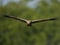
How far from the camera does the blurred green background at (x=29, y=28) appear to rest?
1171 inches

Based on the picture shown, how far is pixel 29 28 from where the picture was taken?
3105 cm

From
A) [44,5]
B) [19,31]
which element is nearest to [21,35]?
[19,31]

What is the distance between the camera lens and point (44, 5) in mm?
33812

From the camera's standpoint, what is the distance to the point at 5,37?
2936cm

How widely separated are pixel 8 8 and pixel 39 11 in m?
3.57

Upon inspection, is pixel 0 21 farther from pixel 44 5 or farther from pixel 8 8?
pixel 44 5

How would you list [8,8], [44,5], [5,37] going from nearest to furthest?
[5,37], [8,8], [44,5]

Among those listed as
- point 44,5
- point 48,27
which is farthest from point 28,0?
point 48,27

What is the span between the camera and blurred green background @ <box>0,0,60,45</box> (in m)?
29.7

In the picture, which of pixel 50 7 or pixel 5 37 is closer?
pixel 5 37

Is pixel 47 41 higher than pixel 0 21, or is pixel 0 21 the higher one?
pixel 0 21

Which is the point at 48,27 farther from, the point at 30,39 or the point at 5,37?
the point at 5,37

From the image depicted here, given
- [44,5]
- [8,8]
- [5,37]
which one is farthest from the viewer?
[44,5]

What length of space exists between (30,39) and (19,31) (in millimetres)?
1533
